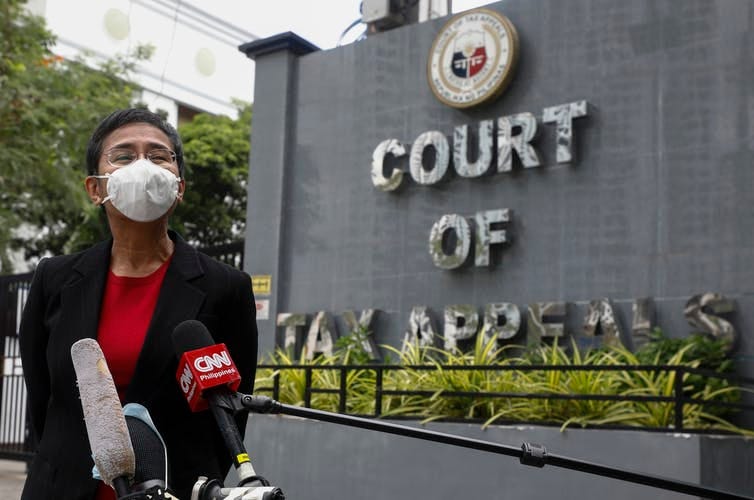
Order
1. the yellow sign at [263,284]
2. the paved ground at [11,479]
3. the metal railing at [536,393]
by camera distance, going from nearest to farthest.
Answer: the metal railing at [536,393] → the paved ground at [11,479] → the yellow sign at [263,284]

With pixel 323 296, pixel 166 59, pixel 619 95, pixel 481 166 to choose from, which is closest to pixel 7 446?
pixel 323 296

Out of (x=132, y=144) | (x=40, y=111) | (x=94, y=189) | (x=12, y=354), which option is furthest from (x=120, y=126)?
(x=40, y=111)

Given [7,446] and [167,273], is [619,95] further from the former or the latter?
[7,446]

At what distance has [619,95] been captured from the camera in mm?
9914

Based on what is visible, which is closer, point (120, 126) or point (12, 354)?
point (120, 126)

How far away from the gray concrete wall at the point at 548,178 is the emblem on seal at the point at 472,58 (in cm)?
16

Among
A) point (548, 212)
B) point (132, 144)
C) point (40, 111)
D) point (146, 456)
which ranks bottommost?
point (146, 456)

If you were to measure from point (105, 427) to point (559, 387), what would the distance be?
689 cm

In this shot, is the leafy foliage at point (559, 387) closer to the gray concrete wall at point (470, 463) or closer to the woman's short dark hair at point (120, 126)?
the gray concrete wall at point (470, 463)

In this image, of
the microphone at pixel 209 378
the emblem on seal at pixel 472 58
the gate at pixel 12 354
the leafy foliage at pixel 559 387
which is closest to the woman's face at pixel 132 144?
the microphone at pixel 209 378

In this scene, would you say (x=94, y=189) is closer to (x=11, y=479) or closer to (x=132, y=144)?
(x=132, y=144)

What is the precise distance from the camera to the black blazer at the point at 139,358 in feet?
7.93

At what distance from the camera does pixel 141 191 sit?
8.11ft

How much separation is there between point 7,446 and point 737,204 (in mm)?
10388
